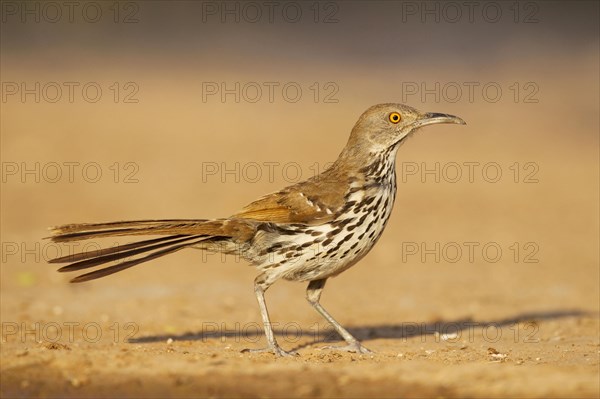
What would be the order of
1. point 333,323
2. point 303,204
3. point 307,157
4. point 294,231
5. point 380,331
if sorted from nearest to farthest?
point 294,231, point 303,204, point 333,323, point 380,331, point 307,157

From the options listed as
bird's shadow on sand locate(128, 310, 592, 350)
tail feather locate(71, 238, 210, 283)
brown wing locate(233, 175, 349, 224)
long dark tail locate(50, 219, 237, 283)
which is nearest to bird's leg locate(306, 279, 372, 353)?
bird's shadow on sand locate(128, 310, 592, 350)

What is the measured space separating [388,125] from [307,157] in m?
10.3

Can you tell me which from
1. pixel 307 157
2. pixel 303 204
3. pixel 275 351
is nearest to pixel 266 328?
pixel 275 351

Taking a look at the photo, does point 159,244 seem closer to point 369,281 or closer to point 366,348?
point 366,348

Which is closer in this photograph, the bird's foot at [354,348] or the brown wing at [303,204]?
the brown wing at [303,204]

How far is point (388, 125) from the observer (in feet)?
25.6

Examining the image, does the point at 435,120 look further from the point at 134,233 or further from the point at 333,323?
the point at 134,233

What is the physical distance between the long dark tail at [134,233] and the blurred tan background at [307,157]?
0.61m

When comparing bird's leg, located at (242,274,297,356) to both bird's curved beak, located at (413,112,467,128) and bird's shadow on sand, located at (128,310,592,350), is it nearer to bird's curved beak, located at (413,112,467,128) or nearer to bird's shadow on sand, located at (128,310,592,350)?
bird's shadow on sand, located at (128,310,592,350)

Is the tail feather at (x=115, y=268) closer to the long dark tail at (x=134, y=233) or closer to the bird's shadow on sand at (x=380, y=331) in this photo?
the long dark tail at (x=134, y=233)

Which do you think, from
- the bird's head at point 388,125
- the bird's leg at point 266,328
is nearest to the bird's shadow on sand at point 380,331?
the bird's leg at point 266,328

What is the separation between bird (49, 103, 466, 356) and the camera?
22.9 feet

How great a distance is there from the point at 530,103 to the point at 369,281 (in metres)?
16.2

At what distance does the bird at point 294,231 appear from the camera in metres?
6.99
